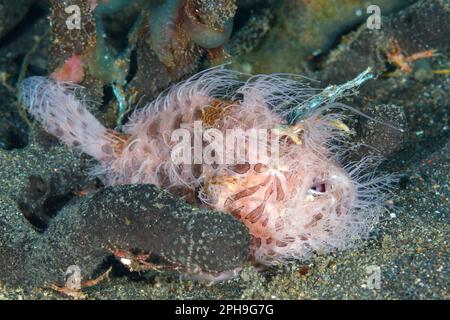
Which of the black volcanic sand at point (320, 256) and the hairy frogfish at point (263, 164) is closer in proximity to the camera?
the black volcanic sand at point (320, 256)

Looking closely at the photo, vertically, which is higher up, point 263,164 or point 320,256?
point 263,164

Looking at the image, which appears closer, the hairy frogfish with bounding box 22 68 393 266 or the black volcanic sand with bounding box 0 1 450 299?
the black volcanic sand with bounding box 0 1 450 299

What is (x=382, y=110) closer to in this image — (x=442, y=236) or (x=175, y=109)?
(x=442, y=236)

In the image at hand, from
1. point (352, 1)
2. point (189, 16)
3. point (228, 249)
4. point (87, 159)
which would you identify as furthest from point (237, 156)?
point (352, 1)

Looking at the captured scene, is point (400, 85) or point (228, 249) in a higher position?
point (228, 249)

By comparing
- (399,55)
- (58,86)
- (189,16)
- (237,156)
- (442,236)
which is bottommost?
(442,236)

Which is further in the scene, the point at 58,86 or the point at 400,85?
the point at 400,85
